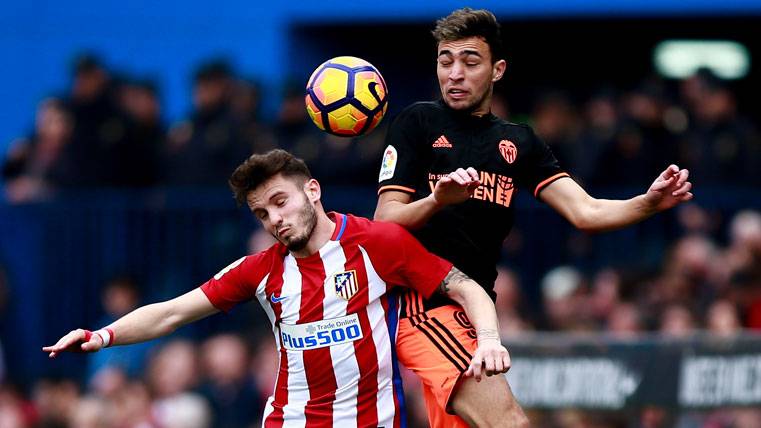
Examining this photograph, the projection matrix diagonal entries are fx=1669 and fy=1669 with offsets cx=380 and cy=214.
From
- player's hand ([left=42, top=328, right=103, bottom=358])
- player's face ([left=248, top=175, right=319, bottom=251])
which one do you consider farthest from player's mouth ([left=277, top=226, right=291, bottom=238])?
player's hand ([left=42, top=328, right=103, bottom=358])

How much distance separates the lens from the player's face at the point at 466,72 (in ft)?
26.8

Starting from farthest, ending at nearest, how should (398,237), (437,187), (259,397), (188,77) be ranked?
(188,77), (259,397), (398,237), (437,187)

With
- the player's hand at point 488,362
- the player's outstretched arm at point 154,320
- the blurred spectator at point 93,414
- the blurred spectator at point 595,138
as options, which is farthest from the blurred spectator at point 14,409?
the player's hand at point 488,362

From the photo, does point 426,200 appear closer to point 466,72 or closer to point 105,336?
point 466,72

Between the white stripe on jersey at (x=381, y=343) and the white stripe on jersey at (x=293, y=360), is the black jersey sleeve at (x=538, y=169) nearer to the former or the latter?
the white stripe on jersey at (x=381, y=343)

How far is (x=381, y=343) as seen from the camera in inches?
324

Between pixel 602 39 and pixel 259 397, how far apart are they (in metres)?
6.99

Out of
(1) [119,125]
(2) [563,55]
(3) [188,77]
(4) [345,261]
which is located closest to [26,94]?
(3) [188,77]

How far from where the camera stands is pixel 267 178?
794cm

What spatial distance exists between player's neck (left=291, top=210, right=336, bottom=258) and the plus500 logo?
35cm

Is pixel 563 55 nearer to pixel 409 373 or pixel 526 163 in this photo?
pixel 409 373

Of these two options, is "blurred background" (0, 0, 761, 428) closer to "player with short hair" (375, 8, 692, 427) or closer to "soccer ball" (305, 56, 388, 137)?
"player with short hair" (375, 8, 692, 427)

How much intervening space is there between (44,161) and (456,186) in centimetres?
819

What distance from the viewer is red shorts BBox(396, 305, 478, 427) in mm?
7984
